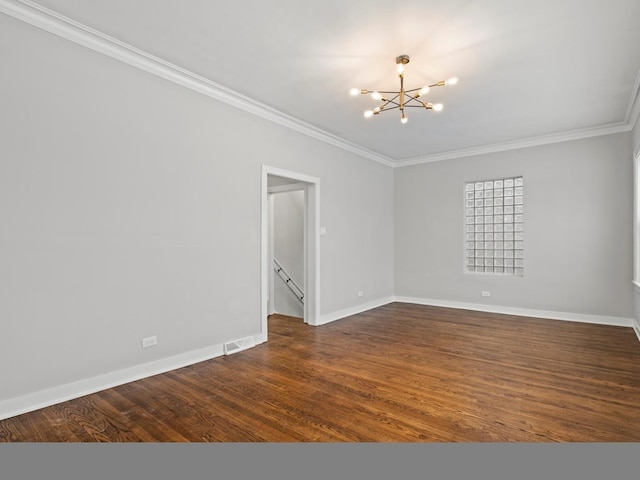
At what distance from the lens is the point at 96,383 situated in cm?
283

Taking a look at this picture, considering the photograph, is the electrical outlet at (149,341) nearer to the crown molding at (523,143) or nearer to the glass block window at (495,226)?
the glass block window at (495,226)

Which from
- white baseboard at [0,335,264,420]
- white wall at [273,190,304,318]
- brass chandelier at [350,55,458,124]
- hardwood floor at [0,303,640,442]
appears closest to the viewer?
hardwood floor at [0,303,640,442]

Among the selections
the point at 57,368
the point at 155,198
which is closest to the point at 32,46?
the point at 155,198

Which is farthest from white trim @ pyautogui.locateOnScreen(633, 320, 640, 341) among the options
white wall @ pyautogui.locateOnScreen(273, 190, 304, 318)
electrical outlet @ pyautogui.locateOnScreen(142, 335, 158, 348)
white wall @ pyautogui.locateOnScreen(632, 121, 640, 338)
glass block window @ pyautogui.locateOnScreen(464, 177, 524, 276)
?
electrical outlet @ pyautogui.locateOnScreen(142, 335, 158, 348)

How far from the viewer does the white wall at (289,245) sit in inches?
243

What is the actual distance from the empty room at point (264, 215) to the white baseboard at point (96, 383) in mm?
15

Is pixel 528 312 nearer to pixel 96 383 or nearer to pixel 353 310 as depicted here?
pixel 353 310

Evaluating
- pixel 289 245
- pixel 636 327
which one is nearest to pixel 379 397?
pixel 289 245

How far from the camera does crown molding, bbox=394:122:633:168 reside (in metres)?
5.12

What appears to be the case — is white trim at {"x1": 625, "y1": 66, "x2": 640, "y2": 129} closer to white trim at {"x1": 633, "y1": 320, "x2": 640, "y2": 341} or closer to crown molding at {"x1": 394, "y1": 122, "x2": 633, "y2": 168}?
crown molding at {"x1": 394, "y1": 122, "x2": 633, "y2": 168}

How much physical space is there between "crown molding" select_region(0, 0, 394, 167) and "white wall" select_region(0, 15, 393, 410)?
7 cm

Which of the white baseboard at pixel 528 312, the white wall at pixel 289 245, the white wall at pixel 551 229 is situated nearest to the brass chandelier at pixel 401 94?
the white wall at pixel 289 245

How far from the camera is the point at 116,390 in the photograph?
2.85 metres

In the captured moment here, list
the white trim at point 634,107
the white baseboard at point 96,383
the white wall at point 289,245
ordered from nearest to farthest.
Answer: the white baseboard at point 96,383, the white trim at point 634,107, the white wall at point 289,245
